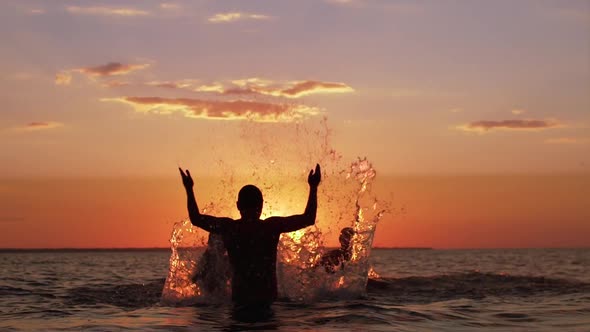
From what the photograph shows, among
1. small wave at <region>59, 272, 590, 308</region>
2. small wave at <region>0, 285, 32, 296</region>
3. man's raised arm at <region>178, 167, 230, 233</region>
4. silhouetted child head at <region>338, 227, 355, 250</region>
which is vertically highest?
man's raised arm at <region>178, 167, 230, 233</region>

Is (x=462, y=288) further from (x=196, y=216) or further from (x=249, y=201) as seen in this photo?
(x=196, y=216)

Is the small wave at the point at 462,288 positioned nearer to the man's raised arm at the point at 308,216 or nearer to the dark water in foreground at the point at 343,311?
the dark water in foreground at the point at 343,311

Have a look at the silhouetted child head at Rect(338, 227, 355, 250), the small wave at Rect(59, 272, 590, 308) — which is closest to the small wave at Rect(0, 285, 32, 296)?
the small wave at Rect(59, 272, 590, 308)

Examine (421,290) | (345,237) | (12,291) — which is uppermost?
(345,237)

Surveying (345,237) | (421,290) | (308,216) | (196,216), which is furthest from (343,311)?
(421,290)

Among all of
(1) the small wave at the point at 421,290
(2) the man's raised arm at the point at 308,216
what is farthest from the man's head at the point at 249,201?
(1) the small wave at the point at 421,290

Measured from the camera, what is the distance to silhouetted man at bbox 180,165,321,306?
10.4 metres

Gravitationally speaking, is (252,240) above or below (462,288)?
above

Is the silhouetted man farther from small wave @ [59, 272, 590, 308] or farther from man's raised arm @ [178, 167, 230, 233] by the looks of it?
small wave @ [59, 272, 590, 308]

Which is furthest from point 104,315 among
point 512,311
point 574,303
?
point 574,303

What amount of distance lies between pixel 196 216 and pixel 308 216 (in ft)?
5.02

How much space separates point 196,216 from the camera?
10156 millimetres

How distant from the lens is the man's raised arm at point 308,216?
32.3ft

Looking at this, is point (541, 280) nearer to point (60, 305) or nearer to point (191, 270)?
point (191, 270)
